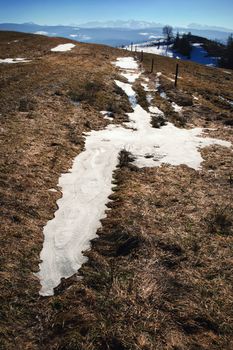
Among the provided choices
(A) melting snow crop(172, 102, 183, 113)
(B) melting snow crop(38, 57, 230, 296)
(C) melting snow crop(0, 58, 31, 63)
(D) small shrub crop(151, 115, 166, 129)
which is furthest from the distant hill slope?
(B) melting snow crop(38, 57, 230, 296)

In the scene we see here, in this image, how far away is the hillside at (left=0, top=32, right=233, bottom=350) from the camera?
7.24 m

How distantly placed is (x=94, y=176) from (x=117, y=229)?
5.13 m

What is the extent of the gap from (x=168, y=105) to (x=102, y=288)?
2710 cm

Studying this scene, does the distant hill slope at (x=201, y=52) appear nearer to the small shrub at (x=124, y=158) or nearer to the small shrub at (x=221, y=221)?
the small shrub at (x=124, y=158)

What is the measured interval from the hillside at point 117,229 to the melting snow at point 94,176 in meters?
0.08

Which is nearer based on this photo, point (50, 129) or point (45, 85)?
point (50, 129)

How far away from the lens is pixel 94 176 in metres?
15.6

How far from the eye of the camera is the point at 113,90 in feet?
112

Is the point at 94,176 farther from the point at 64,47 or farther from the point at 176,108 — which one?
the point at 64,47

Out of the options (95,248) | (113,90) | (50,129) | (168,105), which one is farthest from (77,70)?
(95,248)

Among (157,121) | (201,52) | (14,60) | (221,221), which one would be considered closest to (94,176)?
(221,221)

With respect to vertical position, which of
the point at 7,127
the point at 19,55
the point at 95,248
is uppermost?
the point at 19,55

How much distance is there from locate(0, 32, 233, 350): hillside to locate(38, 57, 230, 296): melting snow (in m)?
0.08

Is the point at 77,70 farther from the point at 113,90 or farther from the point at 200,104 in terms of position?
the point at 200,104
